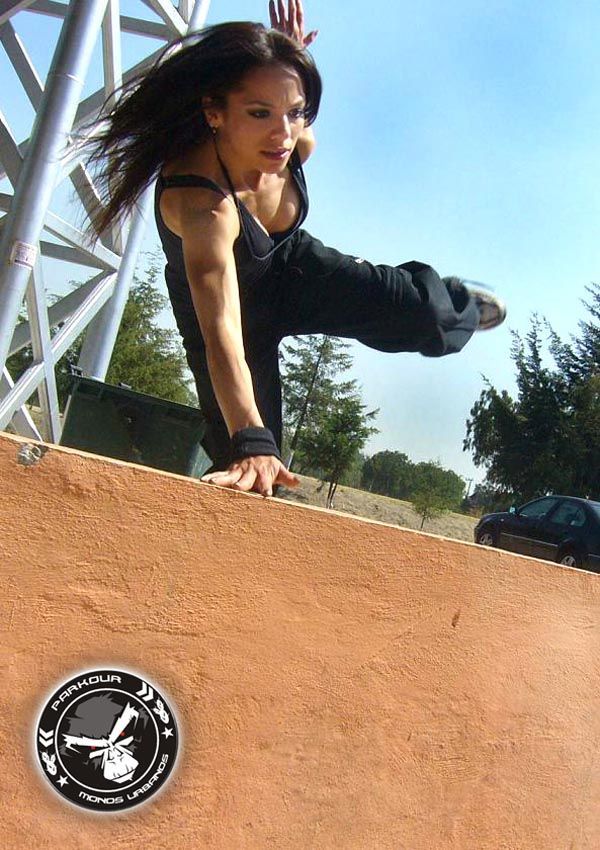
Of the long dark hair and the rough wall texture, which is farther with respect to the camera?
the long dark hair

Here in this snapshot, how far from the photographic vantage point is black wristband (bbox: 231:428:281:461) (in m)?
1.44

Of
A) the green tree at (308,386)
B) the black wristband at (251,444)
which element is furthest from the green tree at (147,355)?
the black wristband at (251,444)

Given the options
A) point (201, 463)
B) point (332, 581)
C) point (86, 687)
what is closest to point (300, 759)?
point (332, 581)

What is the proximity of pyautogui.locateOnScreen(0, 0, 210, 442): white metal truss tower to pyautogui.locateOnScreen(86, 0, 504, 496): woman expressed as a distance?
1712mm

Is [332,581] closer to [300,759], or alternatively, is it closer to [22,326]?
[300,759]

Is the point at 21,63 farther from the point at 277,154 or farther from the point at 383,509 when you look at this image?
the point at 383,509

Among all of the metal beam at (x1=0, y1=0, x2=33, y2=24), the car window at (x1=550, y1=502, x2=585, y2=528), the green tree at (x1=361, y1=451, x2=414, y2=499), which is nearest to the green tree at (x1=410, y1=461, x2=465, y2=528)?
the green tree at (x1=361, y1=451, x2=414, y2=499)

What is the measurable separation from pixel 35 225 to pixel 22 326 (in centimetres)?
149

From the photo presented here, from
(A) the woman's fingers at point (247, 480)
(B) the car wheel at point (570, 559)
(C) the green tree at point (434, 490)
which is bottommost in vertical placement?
(A) the woman's fingers at point (247, 480)

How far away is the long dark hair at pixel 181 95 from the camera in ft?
5.95

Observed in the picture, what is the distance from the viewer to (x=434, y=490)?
23.4m

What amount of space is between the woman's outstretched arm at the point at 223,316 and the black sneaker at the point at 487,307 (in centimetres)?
94

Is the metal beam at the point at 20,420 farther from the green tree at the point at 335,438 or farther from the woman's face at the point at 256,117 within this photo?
the green tree at the point at 335,438

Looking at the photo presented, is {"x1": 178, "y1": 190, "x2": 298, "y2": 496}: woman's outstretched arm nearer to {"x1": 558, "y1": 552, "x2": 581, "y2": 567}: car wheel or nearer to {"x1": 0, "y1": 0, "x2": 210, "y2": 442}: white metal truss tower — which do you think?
{"x1": 0, "y1": 0, "x2": 210, "y2": 442}: white metal truss tower
